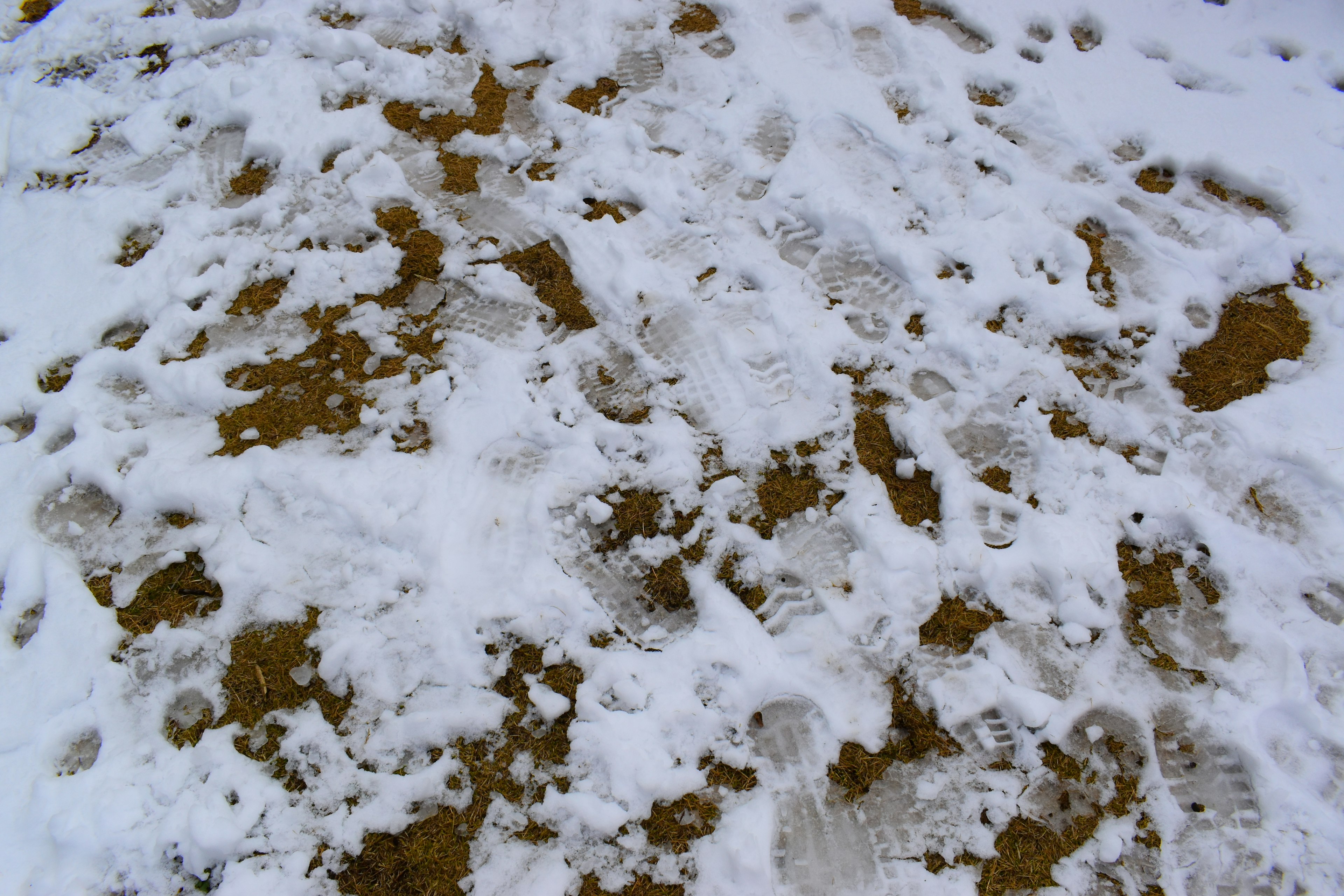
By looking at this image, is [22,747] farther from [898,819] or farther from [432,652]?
[898,819]

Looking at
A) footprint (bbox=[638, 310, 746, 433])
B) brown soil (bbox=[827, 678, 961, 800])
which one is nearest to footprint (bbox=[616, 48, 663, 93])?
footprint (bbox=[638, 310, 746, 433])

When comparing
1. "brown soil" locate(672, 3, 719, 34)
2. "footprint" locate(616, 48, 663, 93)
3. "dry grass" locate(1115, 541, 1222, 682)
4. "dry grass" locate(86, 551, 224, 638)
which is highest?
"brown soil" locate(672, 3, 719, 34)

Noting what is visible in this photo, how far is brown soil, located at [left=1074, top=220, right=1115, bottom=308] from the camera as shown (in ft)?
10.7

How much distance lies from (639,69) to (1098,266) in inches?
107

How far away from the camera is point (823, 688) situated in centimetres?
239

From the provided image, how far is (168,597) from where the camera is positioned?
2.60 metres

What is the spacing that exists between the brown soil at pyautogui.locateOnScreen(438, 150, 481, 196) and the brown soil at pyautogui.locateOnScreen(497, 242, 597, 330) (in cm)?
56

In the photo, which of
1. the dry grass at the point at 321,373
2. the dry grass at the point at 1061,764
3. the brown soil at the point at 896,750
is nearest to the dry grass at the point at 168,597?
the dry grass at the point at 321,373

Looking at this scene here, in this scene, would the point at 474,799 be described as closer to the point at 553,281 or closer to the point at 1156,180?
the point at 553,281

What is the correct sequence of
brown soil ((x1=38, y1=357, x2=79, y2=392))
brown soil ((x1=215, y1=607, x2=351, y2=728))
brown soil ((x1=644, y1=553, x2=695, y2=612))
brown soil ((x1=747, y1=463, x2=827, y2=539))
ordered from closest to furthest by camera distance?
brown soil ((x1=215, y1=607, x2=351, y2=728)) < brown soil ((x1=644, y1=553, x2=695, y2=612)) < brown soil ((x1=747, y1=463, x2=827, y2=539)) < brown soil ((x1=38, y1=357, x2=79, y2=392))

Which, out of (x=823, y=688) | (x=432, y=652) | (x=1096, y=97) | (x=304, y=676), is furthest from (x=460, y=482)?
(x=1096, y=97)

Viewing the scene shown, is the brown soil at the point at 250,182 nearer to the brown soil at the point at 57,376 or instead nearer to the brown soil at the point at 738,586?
the brown soil at the point at 57,376

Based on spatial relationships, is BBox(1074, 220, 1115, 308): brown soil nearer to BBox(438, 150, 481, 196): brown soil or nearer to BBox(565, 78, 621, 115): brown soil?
BBox(565, 78, 621, 115): brown soil

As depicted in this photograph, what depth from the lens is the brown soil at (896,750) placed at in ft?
7.39
